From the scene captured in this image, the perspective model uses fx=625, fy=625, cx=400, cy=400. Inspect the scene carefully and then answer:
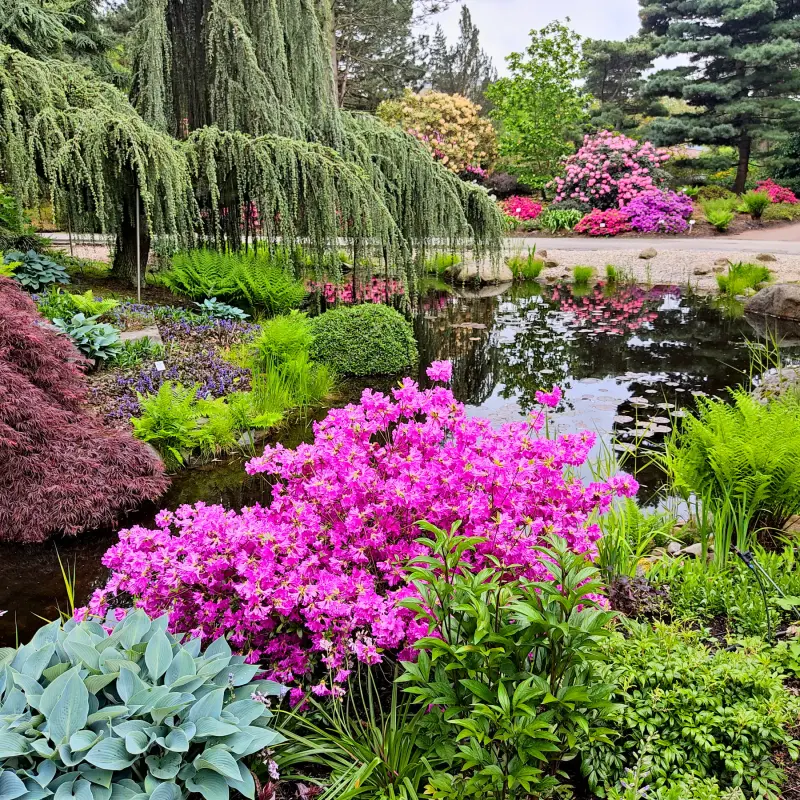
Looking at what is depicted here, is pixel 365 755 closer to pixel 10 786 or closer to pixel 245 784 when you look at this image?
pixel 245 784

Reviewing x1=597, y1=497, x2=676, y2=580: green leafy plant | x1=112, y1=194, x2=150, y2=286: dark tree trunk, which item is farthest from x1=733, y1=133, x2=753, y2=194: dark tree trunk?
x1=597, y1=497, x2=676, y2=580: green leafy plant

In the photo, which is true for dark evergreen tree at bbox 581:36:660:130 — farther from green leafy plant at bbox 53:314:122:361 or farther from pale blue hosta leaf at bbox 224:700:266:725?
pale blue hosta leaf at bbox 224:700:266:725

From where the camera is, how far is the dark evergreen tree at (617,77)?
76.8 ft

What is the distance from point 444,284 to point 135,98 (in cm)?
675

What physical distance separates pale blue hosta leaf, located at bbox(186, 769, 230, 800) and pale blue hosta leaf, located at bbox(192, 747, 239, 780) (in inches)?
0.4

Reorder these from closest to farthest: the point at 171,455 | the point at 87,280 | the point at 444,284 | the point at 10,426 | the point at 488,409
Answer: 1. the point at 10,426
2. the point at 171,455
3. the point at 488,409
4. the point at 87,280
5. the point at 444,284

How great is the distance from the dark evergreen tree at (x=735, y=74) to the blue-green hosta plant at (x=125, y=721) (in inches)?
835

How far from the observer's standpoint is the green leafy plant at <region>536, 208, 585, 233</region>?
1670 centimetres

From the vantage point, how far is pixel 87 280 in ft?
22.0

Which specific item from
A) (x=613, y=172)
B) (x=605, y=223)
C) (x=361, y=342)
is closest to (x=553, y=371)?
(x=361, y=342)

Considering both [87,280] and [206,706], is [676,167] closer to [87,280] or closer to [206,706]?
[87,280]

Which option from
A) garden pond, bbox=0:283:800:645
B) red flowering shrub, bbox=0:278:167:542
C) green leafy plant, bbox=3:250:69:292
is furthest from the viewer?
green leafy plant, bbox=3:250:69:292

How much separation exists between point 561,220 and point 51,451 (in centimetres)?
1555

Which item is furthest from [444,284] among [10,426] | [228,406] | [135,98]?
[10,426]
